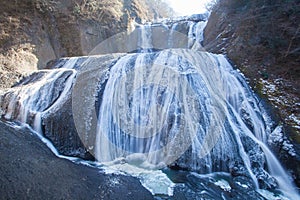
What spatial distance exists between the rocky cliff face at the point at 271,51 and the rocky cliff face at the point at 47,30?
306 inches

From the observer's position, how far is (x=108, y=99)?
23.7 ft

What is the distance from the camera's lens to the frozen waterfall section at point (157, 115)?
5965 mm

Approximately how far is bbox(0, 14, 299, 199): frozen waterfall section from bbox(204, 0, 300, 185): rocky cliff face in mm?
464

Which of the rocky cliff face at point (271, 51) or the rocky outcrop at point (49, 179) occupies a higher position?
the rocky cliff face at point (271, 51)

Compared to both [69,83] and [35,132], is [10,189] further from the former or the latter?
[69,83]

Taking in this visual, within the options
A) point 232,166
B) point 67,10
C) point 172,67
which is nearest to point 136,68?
point 172,67

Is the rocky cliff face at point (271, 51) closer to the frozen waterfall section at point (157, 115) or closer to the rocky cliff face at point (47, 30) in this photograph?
the frozen waterfall section at point (157, 115)

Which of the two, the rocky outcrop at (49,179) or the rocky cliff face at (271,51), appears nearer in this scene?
the rocky outcrop at (49,179)

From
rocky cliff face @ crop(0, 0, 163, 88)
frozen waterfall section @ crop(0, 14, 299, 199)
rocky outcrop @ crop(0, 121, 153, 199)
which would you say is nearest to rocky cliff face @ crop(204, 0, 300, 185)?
frozen waterfall section @ crop(0, 14, 299, 199)

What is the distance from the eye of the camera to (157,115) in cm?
677

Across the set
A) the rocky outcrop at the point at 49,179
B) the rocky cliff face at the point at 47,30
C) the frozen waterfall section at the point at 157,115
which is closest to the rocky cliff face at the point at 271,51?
Result: the frozen waterfall section at the point at 157,115

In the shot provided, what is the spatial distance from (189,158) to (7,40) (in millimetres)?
9329

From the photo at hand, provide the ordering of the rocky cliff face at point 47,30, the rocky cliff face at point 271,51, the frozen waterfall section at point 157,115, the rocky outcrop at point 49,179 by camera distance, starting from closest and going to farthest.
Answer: the rocky outcrop at point 49,179
the frozen waterfall section at point 157,115
the rocky cliff face at point 271,51
the rocky cliff face at point 47,30

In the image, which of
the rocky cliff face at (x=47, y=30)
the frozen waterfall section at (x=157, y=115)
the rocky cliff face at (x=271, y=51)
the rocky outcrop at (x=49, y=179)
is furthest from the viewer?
the rocky cliff face at (x=47, y=30)
